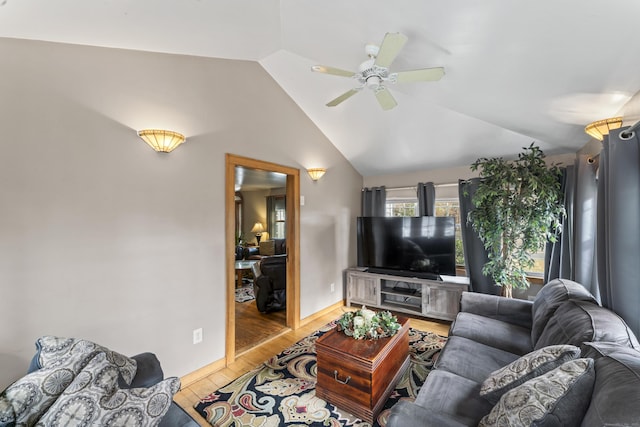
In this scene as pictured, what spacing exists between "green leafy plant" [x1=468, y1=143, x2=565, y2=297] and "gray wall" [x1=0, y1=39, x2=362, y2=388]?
2.74 meters

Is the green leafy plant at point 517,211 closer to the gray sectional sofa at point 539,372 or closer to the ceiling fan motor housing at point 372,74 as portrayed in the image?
the gray sectional sofa at point 539,372

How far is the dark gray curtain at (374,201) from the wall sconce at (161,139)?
10.9ft

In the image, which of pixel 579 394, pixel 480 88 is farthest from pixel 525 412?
pixel 480 88

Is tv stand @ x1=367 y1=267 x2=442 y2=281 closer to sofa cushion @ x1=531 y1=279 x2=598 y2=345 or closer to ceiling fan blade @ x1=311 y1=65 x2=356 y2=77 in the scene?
sofa cushion @ x1=531 y1=279 x2=598 y2=345

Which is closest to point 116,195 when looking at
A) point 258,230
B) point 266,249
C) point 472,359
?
point 472,359

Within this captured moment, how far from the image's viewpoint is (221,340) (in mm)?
2705

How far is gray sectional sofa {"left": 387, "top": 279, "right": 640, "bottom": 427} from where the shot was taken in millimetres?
992

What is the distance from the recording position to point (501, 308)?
2.58 meters

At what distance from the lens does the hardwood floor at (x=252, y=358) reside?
2.23 m

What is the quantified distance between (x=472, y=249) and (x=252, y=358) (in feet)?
10.6

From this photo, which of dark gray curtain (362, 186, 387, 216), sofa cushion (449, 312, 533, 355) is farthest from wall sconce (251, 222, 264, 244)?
sofa cushion (449, 312, 533, 355)

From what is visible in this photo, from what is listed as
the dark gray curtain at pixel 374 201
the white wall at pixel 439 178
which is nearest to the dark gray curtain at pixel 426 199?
the white wall at pixel 439 178

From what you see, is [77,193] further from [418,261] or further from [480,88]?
[418,261]

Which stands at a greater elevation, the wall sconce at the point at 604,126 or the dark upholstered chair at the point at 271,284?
the wall sconce at the point at 604,126
